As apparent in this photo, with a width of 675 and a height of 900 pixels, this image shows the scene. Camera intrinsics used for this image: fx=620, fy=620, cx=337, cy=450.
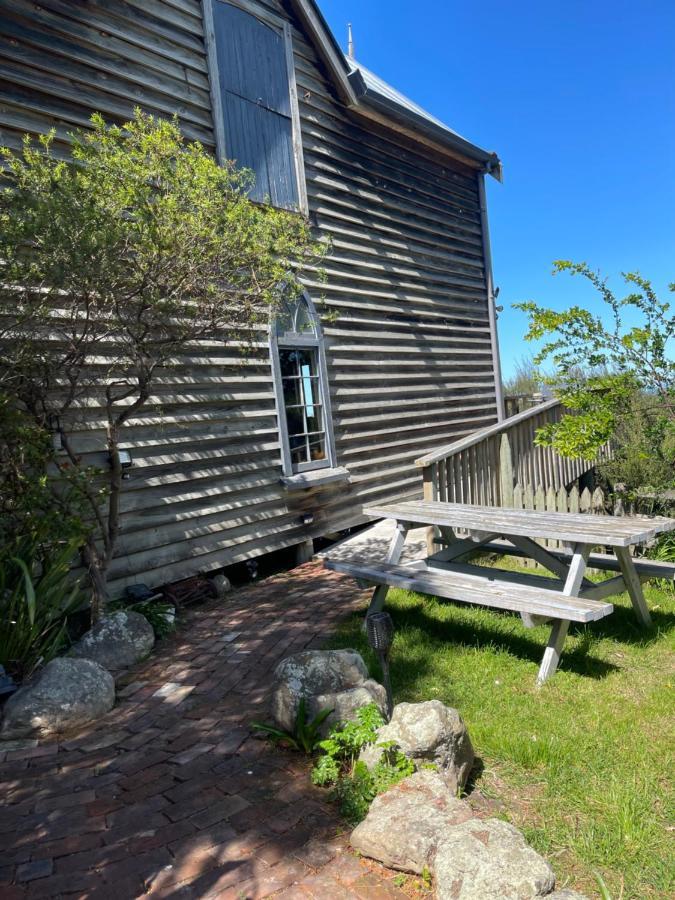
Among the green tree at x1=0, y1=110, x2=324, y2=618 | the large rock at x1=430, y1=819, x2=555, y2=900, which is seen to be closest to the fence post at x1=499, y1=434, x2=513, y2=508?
the green tree at x1=0, y1=110, x2=324, y2=618

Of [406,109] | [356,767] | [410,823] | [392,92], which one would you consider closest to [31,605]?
[356,767]

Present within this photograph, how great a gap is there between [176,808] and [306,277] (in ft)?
21.6

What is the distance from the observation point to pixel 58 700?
3697 mm

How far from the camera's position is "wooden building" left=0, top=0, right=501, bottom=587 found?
5.86 meters

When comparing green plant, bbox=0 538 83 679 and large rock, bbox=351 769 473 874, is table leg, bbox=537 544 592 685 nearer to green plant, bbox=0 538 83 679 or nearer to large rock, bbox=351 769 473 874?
large rock, bbox=351 769 473 874

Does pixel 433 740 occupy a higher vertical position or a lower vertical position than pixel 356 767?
higher

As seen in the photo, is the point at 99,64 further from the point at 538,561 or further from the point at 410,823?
the point at 410,823

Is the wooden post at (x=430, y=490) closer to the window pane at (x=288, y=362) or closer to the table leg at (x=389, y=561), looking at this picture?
the table leg at (x=389, y=561)

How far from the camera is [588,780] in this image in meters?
2.83

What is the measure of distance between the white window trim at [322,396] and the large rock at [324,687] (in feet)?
13.5

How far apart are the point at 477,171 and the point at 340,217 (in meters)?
4.74

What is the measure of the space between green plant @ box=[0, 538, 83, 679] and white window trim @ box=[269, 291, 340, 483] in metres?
3.14

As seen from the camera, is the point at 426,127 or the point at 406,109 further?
the point at 426,127

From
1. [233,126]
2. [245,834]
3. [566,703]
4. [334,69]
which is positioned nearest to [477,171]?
[334,69]
